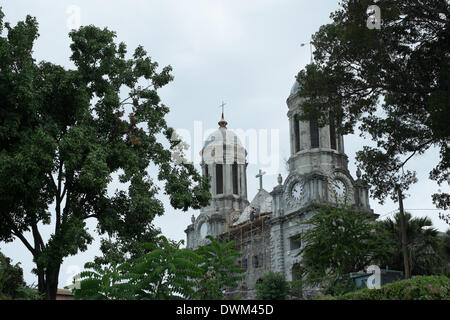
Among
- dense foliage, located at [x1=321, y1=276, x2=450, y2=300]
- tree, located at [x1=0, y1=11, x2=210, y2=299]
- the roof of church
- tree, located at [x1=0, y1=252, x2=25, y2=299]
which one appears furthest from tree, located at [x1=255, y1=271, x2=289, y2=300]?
the roof of church

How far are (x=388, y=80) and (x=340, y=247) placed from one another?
12421mm

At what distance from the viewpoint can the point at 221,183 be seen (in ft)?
194

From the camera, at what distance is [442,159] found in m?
20.8

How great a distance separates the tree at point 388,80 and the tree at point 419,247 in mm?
8224

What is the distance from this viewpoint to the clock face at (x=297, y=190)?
45781 mm

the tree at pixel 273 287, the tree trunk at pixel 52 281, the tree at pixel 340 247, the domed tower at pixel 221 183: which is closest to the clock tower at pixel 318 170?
the domed tower at pixel 221 183

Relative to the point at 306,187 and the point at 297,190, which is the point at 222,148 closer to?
the point at 297,190

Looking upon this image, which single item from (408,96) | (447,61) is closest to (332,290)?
(408,96)

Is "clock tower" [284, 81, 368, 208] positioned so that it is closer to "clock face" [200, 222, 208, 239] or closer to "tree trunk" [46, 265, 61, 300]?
"clock face" [200, 222, 208, 239]

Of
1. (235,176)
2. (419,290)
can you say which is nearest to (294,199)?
(235,176)

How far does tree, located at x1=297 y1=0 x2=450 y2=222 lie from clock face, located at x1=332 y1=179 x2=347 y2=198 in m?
23.6

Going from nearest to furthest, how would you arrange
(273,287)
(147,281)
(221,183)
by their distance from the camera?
(147,281)
(273,287)
(221,183)

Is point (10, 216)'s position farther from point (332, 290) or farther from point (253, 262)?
point (253, 262)

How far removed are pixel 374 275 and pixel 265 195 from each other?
3358 centimetres
